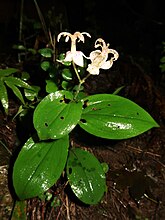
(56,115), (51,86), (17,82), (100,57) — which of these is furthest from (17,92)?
(100,57)

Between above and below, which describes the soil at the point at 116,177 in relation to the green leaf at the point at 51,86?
below

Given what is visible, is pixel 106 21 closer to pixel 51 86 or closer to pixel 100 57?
pixel 51 86

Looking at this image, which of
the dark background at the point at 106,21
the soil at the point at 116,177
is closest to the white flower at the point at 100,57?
the soil at the point at 116,177

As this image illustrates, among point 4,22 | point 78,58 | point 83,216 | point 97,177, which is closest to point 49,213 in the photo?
point 83,216

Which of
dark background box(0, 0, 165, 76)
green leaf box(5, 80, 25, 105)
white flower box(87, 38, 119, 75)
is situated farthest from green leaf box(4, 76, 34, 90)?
dark background box(0, 0, 165, 76)

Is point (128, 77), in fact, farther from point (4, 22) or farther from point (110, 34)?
point (4, 22)

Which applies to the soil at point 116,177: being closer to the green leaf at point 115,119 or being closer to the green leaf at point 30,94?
the green leaf at point 30,94
